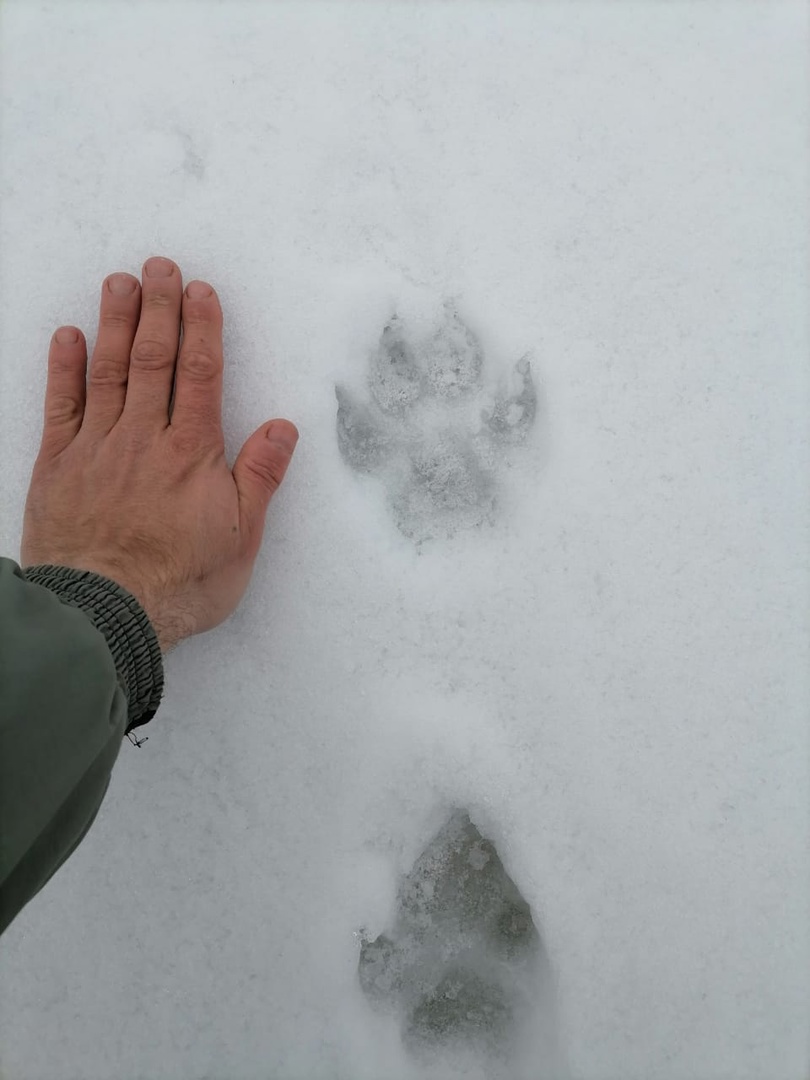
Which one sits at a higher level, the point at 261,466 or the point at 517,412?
the point at 517,412

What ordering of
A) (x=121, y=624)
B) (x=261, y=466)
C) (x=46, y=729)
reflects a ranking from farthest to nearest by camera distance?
(x=261, y=466) → (x=121, y=624) → (x=46, y=729)

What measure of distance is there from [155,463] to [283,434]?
0.15m

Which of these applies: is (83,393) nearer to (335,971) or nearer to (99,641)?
(99,641)

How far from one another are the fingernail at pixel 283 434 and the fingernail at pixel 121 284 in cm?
23

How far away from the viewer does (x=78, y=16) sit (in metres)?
0.92

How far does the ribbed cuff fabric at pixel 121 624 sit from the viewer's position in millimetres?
713

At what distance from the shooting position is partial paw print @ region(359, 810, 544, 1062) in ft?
2.88

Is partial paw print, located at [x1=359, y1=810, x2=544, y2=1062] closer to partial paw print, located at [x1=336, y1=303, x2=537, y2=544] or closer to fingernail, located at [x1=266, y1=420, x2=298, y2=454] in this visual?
partial paw print, located at [x1=336, y1=303, x2=537, y2=544]

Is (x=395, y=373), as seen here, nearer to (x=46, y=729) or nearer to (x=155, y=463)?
(x=155, y=463)

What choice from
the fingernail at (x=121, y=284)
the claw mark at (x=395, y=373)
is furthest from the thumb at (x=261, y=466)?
the fingernail at (x=121, y=284)

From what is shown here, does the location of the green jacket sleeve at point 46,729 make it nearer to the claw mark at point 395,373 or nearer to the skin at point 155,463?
the skin at point 155,463

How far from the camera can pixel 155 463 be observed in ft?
2.87

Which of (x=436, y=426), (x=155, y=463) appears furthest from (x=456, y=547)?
(x=155, y=463)

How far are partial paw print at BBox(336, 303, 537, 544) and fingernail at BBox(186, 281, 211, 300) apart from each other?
0.19 metres
